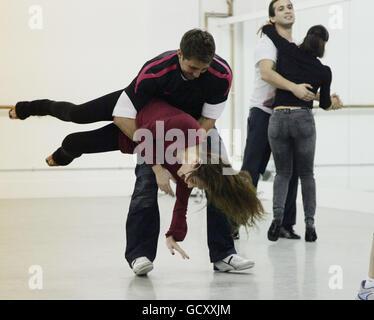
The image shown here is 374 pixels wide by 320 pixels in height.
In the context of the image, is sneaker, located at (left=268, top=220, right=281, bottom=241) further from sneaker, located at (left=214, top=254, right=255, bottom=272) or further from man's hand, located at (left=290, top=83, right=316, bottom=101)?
sneaker, located at (left=214, top=254, right=255, bottom=272)

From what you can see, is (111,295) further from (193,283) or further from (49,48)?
(49,48)

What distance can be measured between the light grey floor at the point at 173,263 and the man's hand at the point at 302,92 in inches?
33.4

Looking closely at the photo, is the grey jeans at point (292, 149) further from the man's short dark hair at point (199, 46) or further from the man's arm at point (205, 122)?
the man's short dark hair at point (199, 46)

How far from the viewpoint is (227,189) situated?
8.99ft

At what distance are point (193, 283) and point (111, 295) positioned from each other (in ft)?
1.35

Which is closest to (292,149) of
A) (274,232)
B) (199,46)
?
(274,232)

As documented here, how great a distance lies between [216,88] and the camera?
10.1 ft

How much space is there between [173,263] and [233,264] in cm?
42

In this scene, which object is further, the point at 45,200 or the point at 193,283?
the point at 45,200

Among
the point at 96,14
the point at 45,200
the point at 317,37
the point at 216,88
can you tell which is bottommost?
the point at 45,200

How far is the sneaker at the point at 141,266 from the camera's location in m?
3.14

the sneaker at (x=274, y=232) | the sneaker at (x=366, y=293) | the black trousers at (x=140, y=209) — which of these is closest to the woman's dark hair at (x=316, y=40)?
the sneaker at (x=274, y=232)

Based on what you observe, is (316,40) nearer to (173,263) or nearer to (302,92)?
(302,92)

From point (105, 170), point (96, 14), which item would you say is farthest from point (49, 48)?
point (105, 170)
